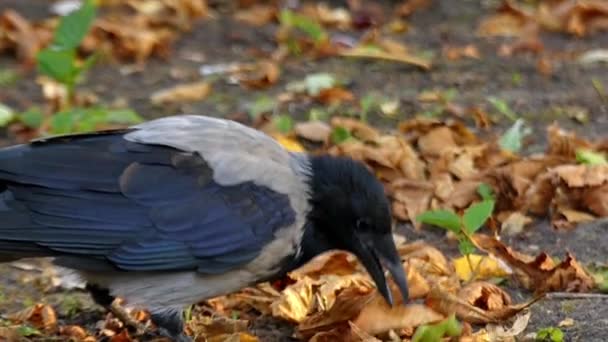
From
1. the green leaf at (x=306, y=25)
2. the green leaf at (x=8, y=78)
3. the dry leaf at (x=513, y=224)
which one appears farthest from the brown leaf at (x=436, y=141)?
the green leaf at (x=8, y=78)

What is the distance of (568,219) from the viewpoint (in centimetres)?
618

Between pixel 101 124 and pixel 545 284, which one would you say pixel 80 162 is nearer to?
pixel 545 284

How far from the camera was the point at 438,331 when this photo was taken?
4.72 metres

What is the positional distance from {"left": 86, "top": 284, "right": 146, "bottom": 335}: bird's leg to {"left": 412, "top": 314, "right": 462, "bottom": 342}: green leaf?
3.94 ft

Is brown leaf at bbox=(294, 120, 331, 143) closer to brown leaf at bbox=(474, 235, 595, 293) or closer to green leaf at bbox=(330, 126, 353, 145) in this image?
green leaf at bbox=(330, 126, 353, 145)

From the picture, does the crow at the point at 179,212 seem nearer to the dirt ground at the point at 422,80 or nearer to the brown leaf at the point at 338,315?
the brown leaf at the point at 338,315

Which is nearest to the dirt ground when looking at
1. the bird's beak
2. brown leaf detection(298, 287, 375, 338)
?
the bird's beak

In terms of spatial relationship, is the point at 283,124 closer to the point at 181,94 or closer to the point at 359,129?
the point at 359,129

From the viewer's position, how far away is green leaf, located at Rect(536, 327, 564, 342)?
4.86 m

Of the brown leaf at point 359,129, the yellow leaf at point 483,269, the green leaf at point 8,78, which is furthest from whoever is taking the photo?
the green leaf at point 8,78

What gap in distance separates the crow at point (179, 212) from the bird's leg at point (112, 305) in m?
0.01

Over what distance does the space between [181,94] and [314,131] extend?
1.22 m

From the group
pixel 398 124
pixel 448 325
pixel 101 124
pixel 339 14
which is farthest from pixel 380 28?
pixel 448 325

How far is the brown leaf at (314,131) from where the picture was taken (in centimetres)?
719
